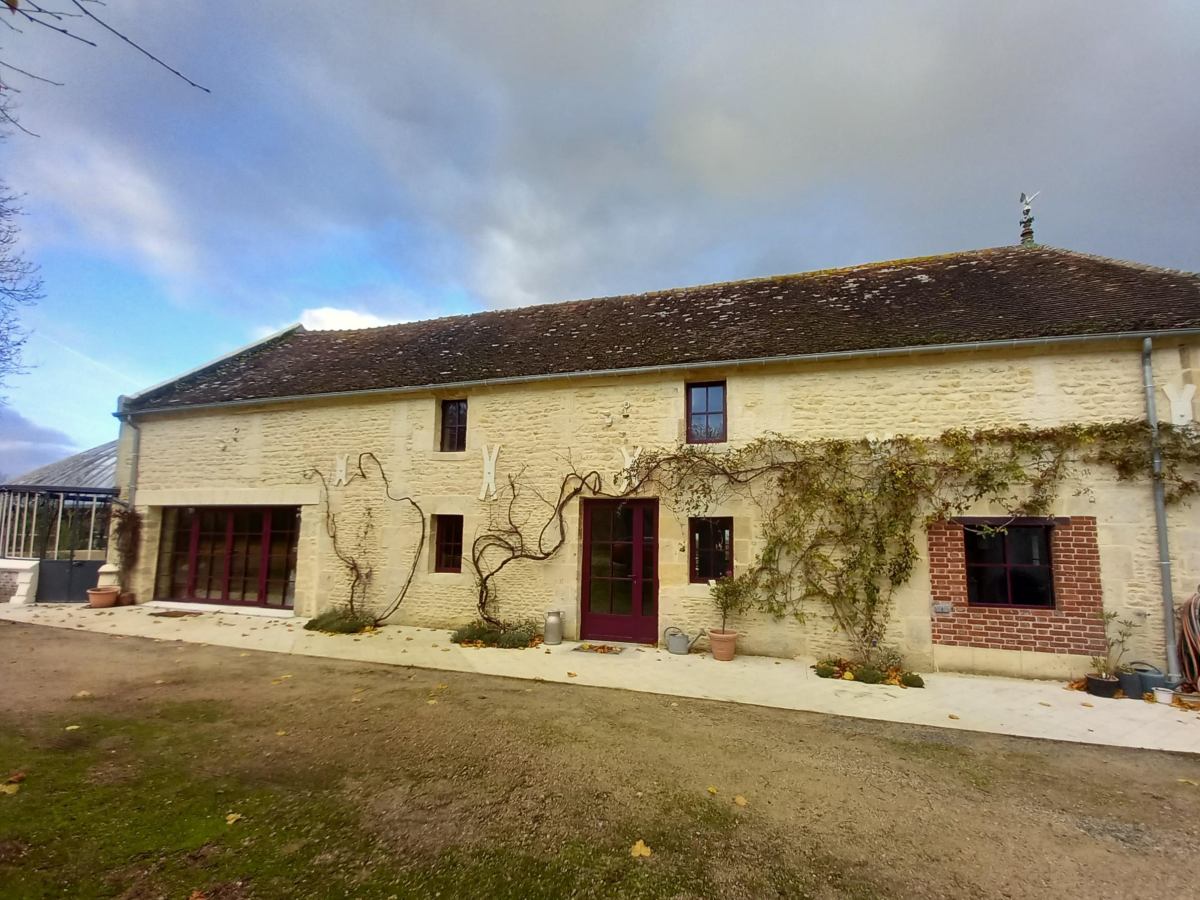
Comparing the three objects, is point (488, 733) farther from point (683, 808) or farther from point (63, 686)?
point (63, 686)

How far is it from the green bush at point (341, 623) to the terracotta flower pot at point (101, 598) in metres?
4.60

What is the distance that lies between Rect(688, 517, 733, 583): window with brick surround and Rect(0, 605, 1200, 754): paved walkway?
3.70ft

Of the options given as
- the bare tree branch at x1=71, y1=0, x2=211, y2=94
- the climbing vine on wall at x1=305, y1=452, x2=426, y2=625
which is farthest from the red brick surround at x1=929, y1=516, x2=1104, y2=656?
the bare tree branch at x1=71, y1=0, x2=211, y2=94

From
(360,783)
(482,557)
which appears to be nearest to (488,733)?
(360,783)

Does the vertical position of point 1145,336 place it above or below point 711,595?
above

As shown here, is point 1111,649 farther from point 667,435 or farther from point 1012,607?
point 667,435

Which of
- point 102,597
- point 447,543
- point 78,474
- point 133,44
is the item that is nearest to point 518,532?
point 447,543

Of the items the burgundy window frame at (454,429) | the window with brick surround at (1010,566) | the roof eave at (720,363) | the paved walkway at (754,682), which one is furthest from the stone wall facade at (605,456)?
the paved walkway at (754,682)

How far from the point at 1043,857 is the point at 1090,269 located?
8.82 metres

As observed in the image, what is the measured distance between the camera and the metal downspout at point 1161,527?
6.02 meters

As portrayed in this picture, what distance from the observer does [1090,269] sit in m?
8.36

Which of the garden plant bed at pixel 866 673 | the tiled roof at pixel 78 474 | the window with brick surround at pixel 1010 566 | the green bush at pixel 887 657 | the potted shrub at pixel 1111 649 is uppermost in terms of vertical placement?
the tiled roof at pixel 78 474

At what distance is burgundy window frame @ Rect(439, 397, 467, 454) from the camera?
9.63 meters

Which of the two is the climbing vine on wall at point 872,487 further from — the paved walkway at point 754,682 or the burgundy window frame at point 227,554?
the burgundy window frame at point 227,554
